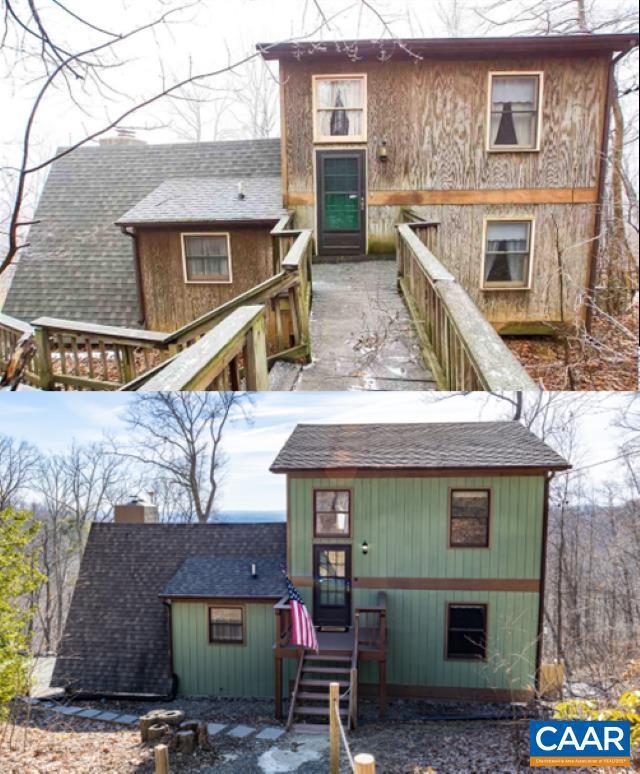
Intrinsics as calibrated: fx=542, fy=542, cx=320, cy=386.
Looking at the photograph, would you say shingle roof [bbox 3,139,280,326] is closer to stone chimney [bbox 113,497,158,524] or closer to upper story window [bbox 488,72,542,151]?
stone chimney [bbox 113,497,158,524]

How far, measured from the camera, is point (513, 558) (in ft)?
4.81

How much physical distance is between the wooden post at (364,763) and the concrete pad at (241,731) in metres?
0.30

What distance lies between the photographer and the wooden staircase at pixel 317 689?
150cm

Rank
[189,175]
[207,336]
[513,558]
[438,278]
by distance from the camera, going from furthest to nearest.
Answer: [438,278] < [189,175] < [513,558] < [207,336]

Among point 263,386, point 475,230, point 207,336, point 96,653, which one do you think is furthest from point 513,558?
point 475,230

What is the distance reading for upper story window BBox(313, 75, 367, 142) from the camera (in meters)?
1.87

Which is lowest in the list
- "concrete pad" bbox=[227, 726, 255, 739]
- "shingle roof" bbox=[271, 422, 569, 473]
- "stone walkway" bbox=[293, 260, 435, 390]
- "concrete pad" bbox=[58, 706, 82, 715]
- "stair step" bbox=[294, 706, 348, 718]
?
"concrete pad" bbox=[227, 726, 255, 739]

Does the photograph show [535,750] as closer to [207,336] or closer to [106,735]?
[106,735]

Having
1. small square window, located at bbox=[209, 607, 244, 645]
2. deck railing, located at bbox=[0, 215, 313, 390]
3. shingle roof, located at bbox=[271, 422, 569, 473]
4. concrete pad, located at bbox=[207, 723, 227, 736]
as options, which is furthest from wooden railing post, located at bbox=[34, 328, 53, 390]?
concrete pad, located at bbox=[207, 723, 227, 736]

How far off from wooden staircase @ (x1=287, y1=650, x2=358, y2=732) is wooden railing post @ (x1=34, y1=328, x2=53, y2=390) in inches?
39.8

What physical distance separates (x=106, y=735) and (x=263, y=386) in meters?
1.11

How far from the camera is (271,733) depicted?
1518 millimetres

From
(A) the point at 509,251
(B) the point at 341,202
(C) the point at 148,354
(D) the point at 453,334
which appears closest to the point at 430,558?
(D) the point at 453,334

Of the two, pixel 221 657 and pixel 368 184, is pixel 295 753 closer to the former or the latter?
Answer: pixel 221 657
